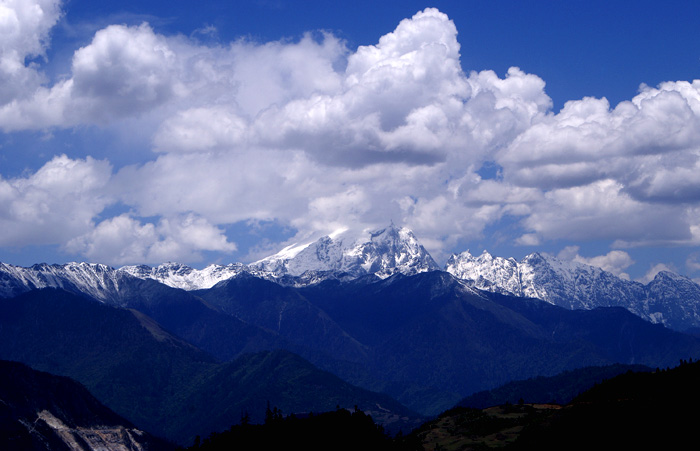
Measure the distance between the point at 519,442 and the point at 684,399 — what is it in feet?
121

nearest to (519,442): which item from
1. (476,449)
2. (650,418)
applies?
(476,449)

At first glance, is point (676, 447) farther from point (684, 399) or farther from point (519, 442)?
point (519, 442)

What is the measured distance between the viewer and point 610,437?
17925cm

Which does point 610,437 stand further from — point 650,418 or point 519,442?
point 519,442

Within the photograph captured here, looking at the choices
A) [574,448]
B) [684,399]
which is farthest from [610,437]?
[684,399]

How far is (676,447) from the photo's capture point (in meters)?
171

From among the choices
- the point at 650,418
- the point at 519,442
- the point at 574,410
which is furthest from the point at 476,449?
the point at 650,418

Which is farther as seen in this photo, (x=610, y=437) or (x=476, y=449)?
(x=476, y=449)

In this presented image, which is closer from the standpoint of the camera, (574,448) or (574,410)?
(574,448)

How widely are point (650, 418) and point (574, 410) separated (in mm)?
18414

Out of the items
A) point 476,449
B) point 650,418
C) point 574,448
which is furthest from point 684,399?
point 476,449

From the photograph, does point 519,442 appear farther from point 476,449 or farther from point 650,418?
point 650,418

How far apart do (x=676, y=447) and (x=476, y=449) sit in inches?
1807

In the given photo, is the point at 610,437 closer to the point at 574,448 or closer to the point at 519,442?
the point at 574,448
